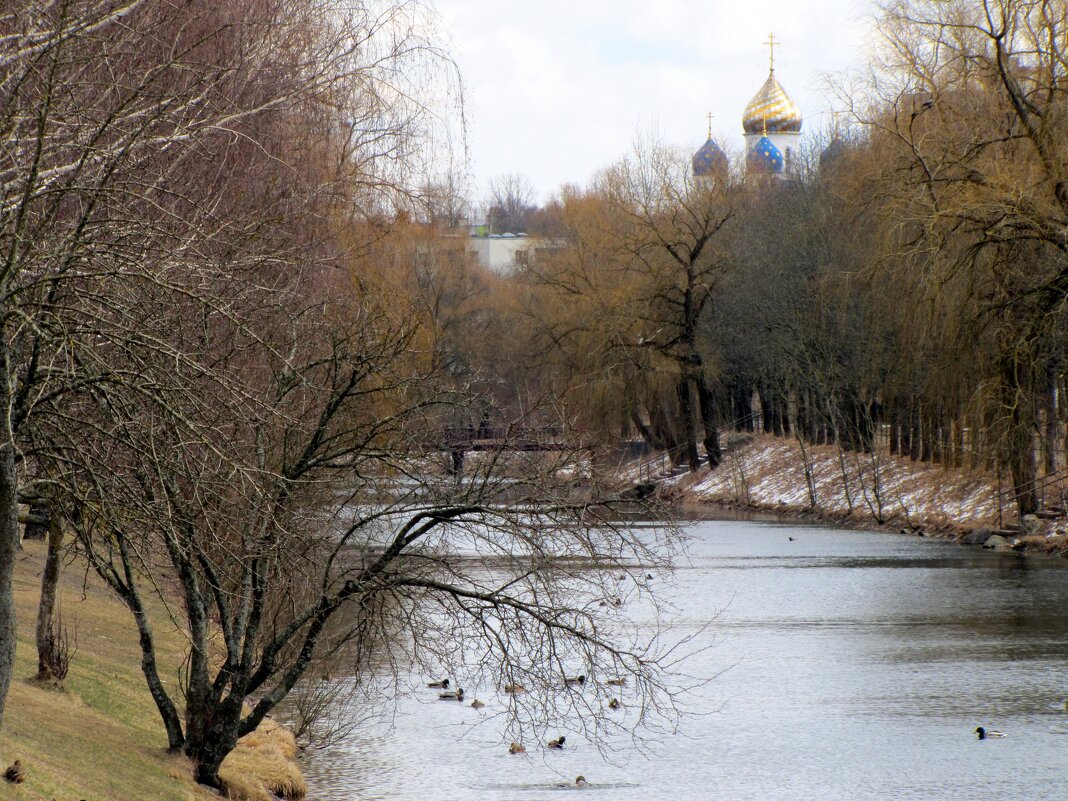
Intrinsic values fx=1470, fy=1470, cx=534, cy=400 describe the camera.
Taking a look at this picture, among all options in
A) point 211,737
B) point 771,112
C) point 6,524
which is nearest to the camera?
point 6,524

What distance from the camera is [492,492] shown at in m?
11.4

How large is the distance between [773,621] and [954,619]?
9.62 ft

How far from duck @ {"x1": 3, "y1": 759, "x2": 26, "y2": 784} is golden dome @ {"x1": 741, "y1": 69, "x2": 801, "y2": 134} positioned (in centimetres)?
9022

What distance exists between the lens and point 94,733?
1204 centimetres

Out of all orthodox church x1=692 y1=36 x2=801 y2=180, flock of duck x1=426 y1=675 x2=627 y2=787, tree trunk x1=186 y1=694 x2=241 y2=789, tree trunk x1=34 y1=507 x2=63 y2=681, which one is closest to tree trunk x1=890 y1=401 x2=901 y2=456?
flock of duck x1=426 y1=675 x2=627 y2=787

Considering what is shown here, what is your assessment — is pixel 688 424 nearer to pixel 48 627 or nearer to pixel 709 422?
pixel 709 422

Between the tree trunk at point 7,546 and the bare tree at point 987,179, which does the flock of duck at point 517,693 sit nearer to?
the tree trunk at point 7,546

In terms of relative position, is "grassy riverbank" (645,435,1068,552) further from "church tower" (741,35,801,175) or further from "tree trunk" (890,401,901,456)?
"church tower" (741,35,801,175)

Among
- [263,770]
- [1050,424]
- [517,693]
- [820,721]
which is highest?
[1050,424]

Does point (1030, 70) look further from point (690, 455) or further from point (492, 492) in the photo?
point (690, 455)

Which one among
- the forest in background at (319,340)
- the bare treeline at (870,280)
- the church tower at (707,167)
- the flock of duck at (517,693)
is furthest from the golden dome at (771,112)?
the flock of duck at (517,693)

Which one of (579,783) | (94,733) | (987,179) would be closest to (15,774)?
(94,733)

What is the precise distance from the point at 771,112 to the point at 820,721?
272ft

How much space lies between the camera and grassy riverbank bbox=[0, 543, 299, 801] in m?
10.1
